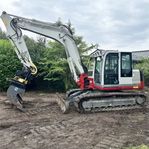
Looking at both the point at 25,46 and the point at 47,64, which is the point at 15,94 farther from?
the point at 47,64

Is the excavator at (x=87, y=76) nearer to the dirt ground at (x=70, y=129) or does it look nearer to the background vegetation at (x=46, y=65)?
the dirt ground at (x=70, y=129)

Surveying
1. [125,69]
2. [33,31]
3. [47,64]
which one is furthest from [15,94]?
[47,64]

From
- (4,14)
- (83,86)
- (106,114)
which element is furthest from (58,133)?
(4,14)

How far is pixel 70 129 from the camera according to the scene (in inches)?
317

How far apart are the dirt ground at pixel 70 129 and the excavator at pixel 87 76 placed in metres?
0.43

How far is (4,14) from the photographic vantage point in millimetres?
10781

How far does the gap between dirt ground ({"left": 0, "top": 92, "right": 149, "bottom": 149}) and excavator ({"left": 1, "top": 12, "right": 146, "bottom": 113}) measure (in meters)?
0.43

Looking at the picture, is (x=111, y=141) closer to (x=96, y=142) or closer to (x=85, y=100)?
(x=96, y=142)

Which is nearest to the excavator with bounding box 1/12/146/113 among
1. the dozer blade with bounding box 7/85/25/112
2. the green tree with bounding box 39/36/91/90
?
the dozer blade with bounding box 7/85/25/112


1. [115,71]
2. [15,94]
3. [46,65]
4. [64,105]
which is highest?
[46,65]

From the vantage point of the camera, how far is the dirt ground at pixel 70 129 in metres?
6.75

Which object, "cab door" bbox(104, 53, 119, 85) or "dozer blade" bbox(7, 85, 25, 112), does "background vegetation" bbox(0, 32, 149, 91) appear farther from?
"dozer blade" bbox(7, 85, 25, 112)

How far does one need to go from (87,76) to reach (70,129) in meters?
3.59

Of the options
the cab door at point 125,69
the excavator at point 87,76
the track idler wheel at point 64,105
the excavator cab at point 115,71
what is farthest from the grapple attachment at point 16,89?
the cab door at point 125,69
